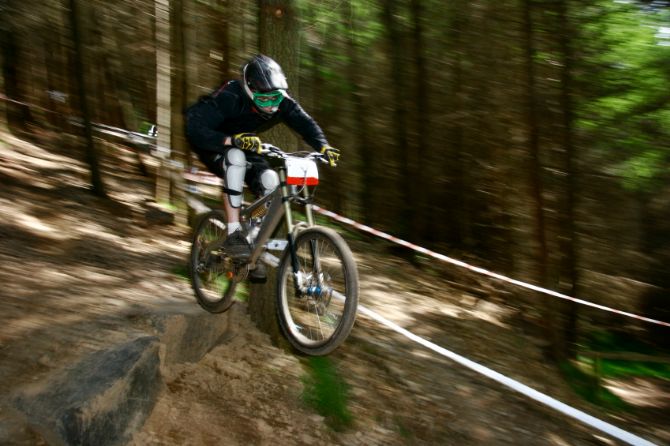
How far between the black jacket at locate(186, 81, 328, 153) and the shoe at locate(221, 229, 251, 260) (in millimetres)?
645

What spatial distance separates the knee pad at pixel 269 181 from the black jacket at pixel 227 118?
36cm

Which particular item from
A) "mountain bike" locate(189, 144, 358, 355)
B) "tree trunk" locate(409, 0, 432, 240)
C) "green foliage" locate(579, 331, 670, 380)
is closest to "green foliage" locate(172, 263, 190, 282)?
"mountain bike" locate(189, 144, 358, 355)

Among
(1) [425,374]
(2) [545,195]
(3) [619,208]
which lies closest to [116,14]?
(2) [545,195]

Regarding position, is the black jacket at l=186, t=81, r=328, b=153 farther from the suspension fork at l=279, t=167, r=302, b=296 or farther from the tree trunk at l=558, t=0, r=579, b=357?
the tree trunk at l=558, t=0, r=579, b=357

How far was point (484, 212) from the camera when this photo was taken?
34.4 ft

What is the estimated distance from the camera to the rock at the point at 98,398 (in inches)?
120

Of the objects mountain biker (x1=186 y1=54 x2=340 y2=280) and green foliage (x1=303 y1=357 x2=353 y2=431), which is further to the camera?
green foliage (x1=303 y1=357 x2=353 y2=431)

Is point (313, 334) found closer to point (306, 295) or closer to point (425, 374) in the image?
point (306, 295)

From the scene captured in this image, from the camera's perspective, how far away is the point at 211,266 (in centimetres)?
458

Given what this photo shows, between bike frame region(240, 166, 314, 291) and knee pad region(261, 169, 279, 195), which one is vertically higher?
knee pad region(261, 169, 279, 195)

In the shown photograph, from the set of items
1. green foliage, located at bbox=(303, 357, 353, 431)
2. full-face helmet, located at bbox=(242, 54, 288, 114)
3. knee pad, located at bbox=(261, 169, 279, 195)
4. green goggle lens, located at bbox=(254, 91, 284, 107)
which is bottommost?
green foliage, located at bbox=(303, 357, 353, 431)

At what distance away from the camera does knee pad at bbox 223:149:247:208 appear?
3953mm

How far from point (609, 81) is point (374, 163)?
459 centimetres

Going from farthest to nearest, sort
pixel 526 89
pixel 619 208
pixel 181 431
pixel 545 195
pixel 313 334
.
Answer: pixel 619 208 → pixel 545 195 → pixel 526 89 → pixel 313 334 → pixel 181 431
